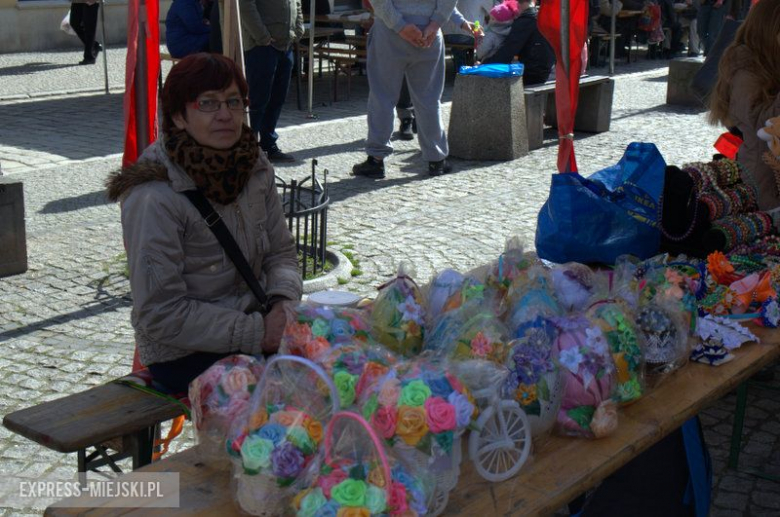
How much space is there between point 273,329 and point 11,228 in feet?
10.7

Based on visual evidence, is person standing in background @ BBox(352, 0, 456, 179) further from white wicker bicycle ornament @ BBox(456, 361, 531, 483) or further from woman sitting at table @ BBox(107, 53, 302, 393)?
white wicker bicycle ornament @ BBox(456, 361, 531, 483)

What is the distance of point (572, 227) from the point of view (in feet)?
12.9

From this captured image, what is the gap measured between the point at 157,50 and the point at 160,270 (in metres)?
1.68

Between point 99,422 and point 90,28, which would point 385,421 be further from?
point 90,28

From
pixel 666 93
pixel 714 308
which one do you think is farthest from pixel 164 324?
pixel 666 93

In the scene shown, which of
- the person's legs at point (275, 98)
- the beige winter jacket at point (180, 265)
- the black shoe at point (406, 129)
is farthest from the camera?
the black shoe at point (406, 129)

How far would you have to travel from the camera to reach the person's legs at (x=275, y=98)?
852 cm

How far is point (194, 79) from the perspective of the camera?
2.98 meters

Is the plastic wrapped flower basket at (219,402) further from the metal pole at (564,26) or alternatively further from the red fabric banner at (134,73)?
the metal pole at (564,26)

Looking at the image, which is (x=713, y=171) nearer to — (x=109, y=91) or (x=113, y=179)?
(x=113, y=179)

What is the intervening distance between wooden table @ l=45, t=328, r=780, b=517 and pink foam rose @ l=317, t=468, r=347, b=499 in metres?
0.24

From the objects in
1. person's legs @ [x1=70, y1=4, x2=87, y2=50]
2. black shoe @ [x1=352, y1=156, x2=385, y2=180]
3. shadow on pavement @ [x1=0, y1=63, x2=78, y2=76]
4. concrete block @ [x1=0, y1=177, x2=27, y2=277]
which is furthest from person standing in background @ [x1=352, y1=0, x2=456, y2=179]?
person's legs @ [x1=70, y1=4, x2=87, y2=50]

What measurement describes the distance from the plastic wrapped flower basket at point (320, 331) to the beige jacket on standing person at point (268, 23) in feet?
18.3

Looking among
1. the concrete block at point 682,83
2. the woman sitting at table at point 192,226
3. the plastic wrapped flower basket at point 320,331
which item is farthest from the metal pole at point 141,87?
the concrete block at point 682,83
